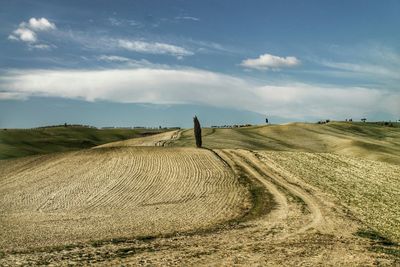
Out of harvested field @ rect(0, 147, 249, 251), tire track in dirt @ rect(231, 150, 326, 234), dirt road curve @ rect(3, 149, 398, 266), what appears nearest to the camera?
dirt road curve @ rect(3, 149, 398, 266)

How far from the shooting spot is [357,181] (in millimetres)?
47500

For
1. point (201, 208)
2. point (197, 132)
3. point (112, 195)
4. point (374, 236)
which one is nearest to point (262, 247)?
point (374, 236)

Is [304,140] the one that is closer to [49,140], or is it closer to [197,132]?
[197,132]

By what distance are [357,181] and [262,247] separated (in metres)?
27.2

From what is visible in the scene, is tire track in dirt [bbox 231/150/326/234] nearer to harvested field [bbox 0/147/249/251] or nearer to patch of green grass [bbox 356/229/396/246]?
patch of green grass [bbox 356/229/396/246]

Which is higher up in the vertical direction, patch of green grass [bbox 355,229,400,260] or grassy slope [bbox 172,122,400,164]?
grassy slope [bbox 172,122,400,164]

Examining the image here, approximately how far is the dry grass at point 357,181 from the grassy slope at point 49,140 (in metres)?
56.6

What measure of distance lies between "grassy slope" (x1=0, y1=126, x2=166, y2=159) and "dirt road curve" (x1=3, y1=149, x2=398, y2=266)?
71.4 metres

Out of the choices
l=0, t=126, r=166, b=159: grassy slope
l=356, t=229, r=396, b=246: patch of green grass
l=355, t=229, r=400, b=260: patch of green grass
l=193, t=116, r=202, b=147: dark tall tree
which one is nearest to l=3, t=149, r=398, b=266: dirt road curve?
l=355, t=229, r=400, b=260: patch of green grass

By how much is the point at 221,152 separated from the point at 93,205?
26911mm

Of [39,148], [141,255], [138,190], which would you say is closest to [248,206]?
[138,190]

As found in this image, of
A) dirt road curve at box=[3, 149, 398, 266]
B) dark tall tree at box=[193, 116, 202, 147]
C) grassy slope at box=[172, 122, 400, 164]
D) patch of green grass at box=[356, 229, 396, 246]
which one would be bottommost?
patch of green grass at box=[356, 229, 396, 246]

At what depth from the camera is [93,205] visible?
35719 mm

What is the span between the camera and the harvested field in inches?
1075
